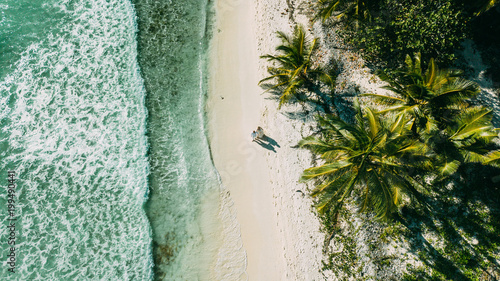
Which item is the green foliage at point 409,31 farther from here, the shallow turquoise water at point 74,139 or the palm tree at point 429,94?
the shallow turquoise water at point 74,139

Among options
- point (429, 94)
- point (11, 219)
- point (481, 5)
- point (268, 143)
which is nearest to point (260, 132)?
point (268, 143)

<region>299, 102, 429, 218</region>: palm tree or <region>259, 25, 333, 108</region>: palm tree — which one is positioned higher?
<region>259, 25, 333, 108</region>: palm tree

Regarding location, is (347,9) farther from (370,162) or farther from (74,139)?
(74,139)

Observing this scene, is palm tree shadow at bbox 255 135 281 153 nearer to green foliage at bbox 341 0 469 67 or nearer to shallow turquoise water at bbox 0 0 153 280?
shallow turquoise water at bbox 0 0 153 280

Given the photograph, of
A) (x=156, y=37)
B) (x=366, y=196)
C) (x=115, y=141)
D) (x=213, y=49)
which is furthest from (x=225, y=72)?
(x=366, y=196)

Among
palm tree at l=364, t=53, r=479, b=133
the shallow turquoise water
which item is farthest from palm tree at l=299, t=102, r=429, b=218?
the shallow turquoise water

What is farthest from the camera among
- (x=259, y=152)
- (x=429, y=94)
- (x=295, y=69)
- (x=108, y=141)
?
(x=108, y=141)

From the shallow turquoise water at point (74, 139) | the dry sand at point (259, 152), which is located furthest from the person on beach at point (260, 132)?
the shallow turquoise water at point (74, 139)
